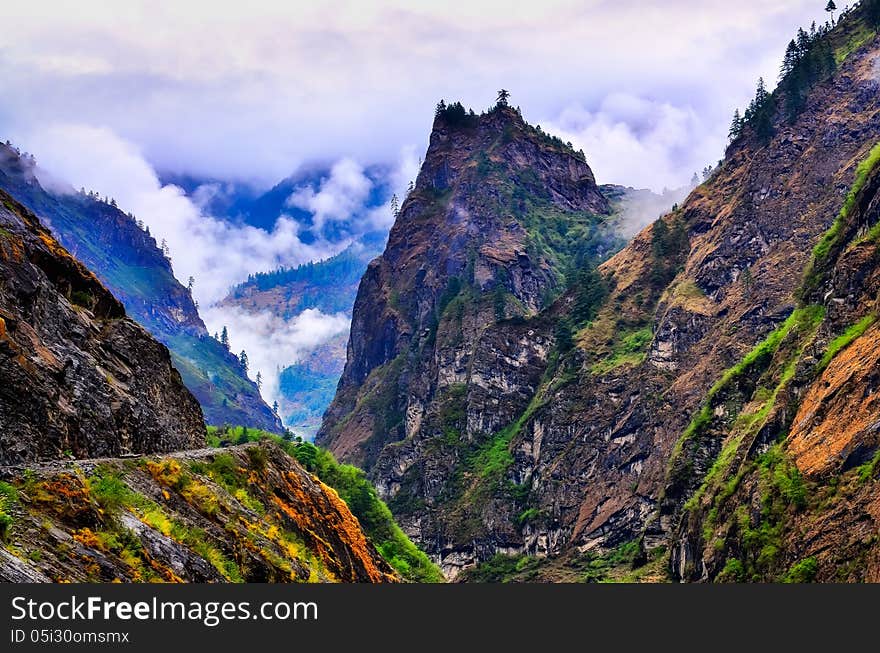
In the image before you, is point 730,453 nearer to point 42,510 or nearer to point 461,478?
point 461,478

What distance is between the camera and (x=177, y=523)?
97.8 ft

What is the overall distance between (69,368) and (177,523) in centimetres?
1204

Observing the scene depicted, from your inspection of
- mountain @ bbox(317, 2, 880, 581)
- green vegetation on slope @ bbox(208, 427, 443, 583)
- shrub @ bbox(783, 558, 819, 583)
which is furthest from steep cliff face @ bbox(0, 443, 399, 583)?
green vegetation on slope @ bbox(208, 427, 443, 583)

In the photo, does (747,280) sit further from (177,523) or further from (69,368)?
(177,523)

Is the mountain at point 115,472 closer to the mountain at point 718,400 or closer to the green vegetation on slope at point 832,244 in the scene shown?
the mountain at point 718,400

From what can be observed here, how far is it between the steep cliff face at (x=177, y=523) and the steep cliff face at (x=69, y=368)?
3912 millimetres

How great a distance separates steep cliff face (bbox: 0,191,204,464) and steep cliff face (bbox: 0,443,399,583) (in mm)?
3912

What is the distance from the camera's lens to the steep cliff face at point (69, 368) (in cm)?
3381

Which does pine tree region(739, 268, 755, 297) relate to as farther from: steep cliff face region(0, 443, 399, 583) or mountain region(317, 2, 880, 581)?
steep cliff face region(0, 443, 399, 583)

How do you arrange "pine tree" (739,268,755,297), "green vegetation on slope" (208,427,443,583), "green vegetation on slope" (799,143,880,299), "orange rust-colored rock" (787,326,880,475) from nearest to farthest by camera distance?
"orange rust-colored rock" (787,326,880,475) < "green vegetation on slope" (799,143,880,299) < "green vegetation on slope" (208,427,443,583) < "pine tree" (739,268,755,297)

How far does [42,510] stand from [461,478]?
550ft

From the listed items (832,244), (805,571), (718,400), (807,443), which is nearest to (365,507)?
(718,400)

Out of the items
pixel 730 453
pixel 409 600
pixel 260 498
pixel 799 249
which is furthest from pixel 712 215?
pixel 409 600

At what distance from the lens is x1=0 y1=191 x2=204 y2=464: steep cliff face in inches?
1331
